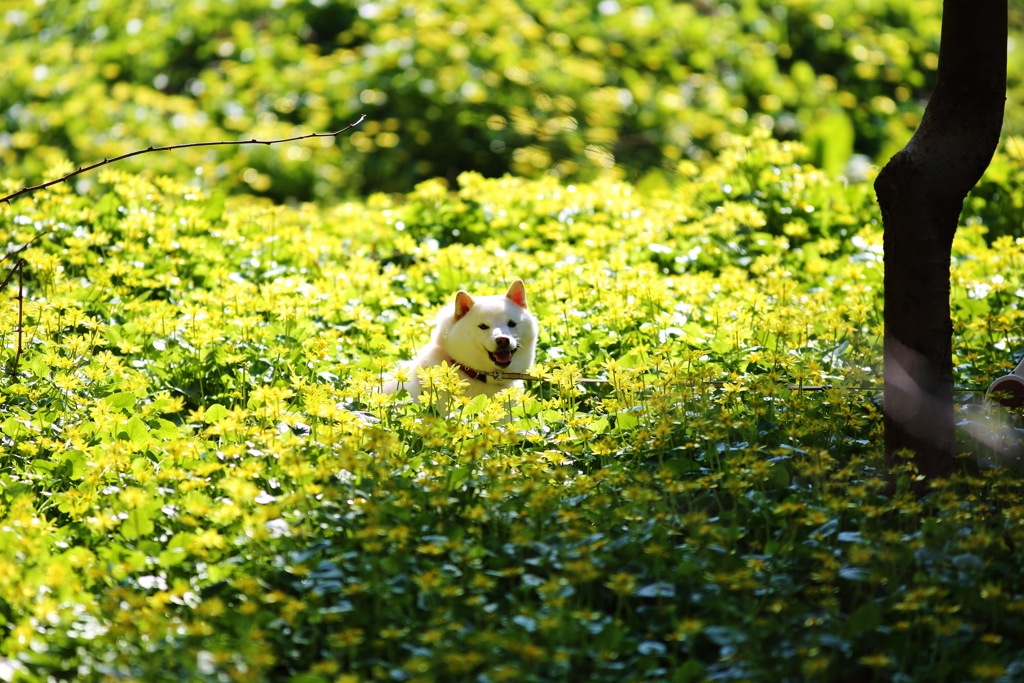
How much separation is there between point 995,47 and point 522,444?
2.10 meters

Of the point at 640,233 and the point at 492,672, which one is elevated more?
the point at 492,672

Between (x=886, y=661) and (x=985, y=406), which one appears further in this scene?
(x=985, y=406)

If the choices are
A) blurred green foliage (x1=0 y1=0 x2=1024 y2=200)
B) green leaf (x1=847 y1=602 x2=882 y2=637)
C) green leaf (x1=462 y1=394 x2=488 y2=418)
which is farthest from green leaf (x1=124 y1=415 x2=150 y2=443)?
blurred green foliage (x1=0 y1=0 x2=1024 y2=200)

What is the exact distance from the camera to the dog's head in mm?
4594

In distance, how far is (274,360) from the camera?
4801 mm

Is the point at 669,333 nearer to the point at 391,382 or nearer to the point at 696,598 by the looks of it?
the point at 391,382

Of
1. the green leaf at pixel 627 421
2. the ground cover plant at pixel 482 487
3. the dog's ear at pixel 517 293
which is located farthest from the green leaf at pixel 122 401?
the green leaf at pixel 627 421

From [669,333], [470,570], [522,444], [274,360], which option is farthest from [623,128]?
[470,570]

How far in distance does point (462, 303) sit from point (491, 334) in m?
0.24

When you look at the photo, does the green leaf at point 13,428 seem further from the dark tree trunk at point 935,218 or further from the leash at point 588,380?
the dark tree trunk at point 935,218

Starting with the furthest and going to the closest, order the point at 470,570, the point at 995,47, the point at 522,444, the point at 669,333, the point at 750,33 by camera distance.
Result: 1. the point at 750,33
2. the point at 669,333
3. the point at 522,444
4. the point at 995,47
5. the point at 470,570

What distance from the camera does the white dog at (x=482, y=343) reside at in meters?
4.60

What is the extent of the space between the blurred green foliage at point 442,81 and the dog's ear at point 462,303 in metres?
4.02

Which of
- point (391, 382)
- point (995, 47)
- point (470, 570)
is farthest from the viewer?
point (391, 382)
